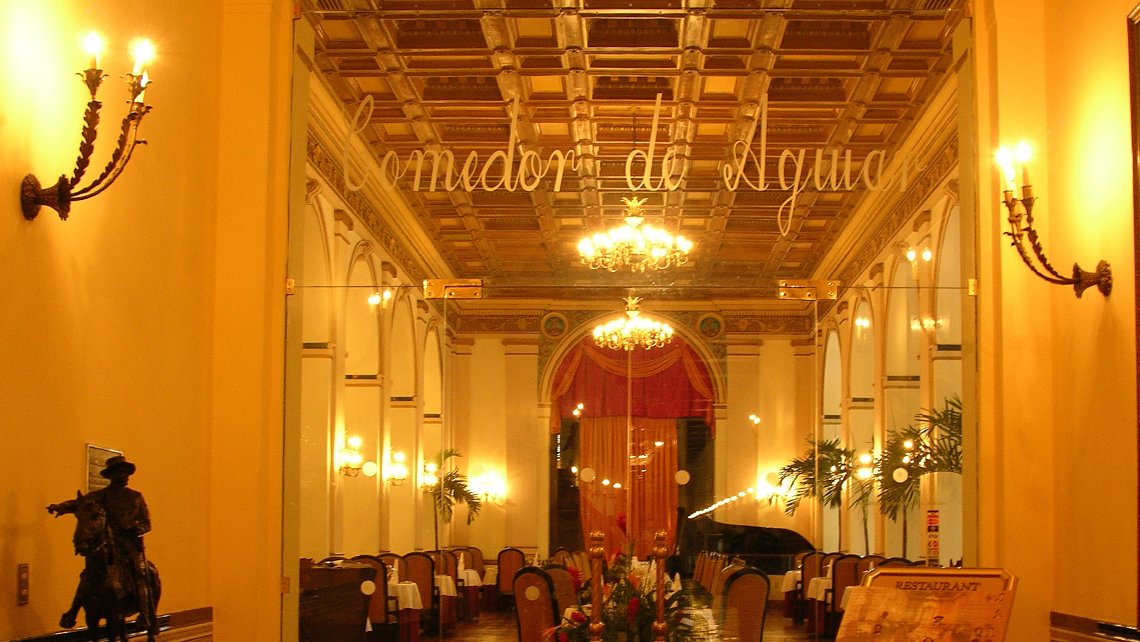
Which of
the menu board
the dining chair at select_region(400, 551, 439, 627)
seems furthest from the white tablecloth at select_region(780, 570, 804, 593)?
the menu board

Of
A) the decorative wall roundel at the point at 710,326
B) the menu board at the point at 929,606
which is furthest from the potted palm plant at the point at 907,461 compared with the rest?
the menu board at the point at 929,606

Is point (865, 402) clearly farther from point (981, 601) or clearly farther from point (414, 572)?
point (981, 601)

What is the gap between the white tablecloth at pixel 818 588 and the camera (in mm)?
9156

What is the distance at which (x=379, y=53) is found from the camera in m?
9.69

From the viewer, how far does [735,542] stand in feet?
28.7

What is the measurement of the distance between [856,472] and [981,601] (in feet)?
13.9

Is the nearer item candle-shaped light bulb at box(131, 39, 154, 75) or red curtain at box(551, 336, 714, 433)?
→ candle-shaped light bulb at box(131, 39, 154, 75)

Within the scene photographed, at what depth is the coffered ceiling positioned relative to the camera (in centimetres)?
848

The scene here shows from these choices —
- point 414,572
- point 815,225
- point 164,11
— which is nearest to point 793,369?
point 815,225

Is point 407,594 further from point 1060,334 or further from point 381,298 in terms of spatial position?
point 1060,334

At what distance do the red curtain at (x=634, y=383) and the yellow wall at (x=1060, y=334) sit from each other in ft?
8.36

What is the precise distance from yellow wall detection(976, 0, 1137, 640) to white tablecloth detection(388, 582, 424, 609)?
12.5ft

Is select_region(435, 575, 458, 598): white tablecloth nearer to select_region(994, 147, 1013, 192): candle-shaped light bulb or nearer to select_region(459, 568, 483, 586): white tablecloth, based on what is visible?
select_region(459, 568, 483, 586): white tablecloth

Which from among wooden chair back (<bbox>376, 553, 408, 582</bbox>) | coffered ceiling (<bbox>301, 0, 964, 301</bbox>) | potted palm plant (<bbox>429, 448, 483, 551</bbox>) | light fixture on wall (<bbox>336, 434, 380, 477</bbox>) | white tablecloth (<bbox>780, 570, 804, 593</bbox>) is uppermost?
coffered ceiling (<bbox>301, 0, 964, 301</bbox>)
